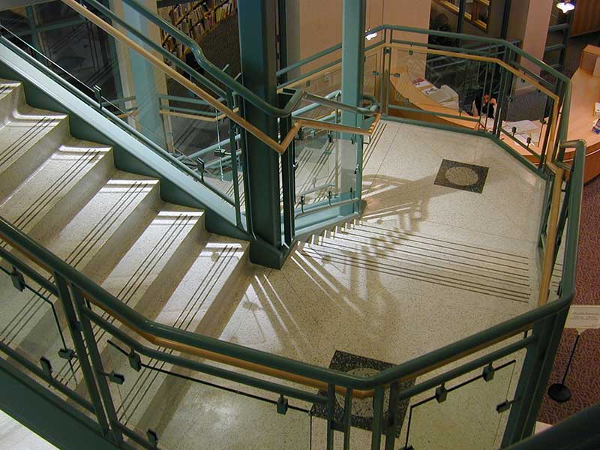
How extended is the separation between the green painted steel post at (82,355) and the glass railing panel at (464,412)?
1175 millimetres

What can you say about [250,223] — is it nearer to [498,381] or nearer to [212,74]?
[212,74]

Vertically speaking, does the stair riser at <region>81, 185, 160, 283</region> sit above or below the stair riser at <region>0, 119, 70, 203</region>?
below

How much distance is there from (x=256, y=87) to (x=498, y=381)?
215 centimetres

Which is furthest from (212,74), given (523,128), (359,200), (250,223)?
(523,128)

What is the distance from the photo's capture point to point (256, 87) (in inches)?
157

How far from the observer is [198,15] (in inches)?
371

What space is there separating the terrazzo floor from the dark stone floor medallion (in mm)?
43

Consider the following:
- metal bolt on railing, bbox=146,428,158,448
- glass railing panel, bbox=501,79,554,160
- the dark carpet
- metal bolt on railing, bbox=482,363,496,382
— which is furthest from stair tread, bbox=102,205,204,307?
glass railing panel, bbox=501,79,554,160

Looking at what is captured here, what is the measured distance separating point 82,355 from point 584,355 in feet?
13.7

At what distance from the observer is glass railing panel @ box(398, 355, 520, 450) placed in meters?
2.59

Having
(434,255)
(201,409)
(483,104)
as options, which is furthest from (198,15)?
(201,409)

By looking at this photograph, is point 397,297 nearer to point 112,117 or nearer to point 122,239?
point 122,239

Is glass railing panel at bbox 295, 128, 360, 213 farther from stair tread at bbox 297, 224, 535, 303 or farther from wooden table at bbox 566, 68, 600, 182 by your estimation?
wooden table at bbox 566, 68, 600, 182

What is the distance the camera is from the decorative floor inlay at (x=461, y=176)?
5680 millimetres
